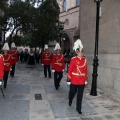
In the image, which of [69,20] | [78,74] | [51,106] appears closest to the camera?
[78,74]

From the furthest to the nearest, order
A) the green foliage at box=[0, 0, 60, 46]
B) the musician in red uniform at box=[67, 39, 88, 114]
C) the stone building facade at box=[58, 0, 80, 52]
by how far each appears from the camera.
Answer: the stone building facade at box=[58, 0, 80, 52] → the green foliage at box=[0, 0, 60, 46] → the musician in red uniform at box=[67, 39, 88, 114]

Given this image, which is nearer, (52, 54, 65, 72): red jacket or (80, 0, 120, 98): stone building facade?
(80, 0, 120, 98): stone building facade

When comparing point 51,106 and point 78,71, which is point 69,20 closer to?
point 51,106

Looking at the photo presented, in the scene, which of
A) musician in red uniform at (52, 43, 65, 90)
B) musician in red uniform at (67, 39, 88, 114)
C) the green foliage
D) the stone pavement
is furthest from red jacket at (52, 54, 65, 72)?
the green foliage

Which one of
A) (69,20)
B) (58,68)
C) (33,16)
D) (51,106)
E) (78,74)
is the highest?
(69,20)

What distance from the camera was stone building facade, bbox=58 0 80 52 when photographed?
1700 inches

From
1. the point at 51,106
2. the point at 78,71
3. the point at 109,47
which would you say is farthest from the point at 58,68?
the point at 78,71

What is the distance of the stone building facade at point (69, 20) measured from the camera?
4319 centimetres

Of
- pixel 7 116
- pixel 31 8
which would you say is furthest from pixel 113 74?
pixel 31 8

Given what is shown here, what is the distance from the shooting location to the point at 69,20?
45219 millimetres

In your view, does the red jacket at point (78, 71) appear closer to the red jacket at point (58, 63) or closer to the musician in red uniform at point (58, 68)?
the musician in red uniform at point (58, 68)

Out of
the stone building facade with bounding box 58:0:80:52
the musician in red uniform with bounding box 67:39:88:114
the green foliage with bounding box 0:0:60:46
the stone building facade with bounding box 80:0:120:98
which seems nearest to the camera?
the musician in red uniform with bounding box 67:39:88:114

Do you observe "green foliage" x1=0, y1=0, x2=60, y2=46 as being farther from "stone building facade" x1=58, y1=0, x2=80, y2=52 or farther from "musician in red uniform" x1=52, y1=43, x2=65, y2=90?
"musician in red uniform" x1=52, y1=43, x2=65, y2=90

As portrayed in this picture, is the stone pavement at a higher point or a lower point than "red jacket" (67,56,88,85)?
lower
